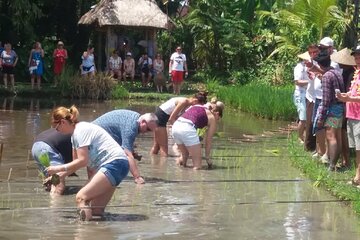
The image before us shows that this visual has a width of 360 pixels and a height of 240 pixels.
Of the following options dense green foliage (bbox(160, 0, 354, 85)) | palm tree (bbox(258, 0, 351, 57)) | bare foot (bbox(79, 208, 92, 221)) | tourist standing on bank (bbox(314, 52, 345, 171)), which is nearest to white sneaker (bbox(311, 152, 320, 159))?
tourist standing on bank (bbox(314, 52, 345, 171))

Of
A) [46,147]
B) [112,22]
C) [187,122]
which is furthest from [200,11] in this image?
[46,147]

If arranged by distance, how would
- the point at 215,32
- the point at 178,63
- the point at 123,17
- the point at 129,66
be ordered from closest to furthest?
1. the point at 178,63
2. the point at 129,66
3. the point at 123,17
4. the point at 215,32

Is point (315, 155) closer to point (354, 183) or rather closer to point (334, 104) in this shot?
point (334, 104)

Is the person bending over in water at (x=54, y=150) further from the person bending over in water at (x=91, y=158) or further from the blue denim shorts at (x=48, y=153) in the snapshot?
the person bending over in water at (x=91, y=158)

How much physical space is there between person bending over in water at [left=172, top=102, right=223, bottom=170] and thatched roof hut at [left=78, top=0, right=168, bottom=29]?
16515 millimetres

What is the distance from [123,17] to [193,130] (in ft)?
56.9

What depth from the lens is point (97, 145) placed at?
28.2 ft

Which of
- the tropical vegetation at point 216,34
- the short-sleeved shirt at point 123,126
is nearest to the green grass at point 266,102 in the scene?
the tropical vegetation at point 216,34

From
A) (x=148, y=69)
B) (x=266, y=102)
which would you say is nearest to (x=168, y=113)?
(x=266, y=102)

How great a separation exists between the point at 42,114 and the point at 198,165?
27.2 feet

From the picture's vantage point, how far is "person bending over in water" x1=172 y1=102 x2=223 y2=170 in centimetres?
1213

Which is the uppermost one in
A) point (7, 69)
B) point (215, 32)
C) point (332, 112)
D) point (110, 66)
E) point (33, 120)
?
point (215, 32)

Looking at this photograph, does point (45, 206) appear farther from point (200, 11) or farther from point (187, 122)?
point (200, 11)

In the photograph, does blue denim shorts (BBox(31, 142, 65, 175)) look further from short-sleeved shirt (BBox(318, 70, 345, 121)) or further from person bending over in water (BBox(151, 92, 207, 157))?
short-sleeved shirt (BBox(318, 70, 345, 121))
